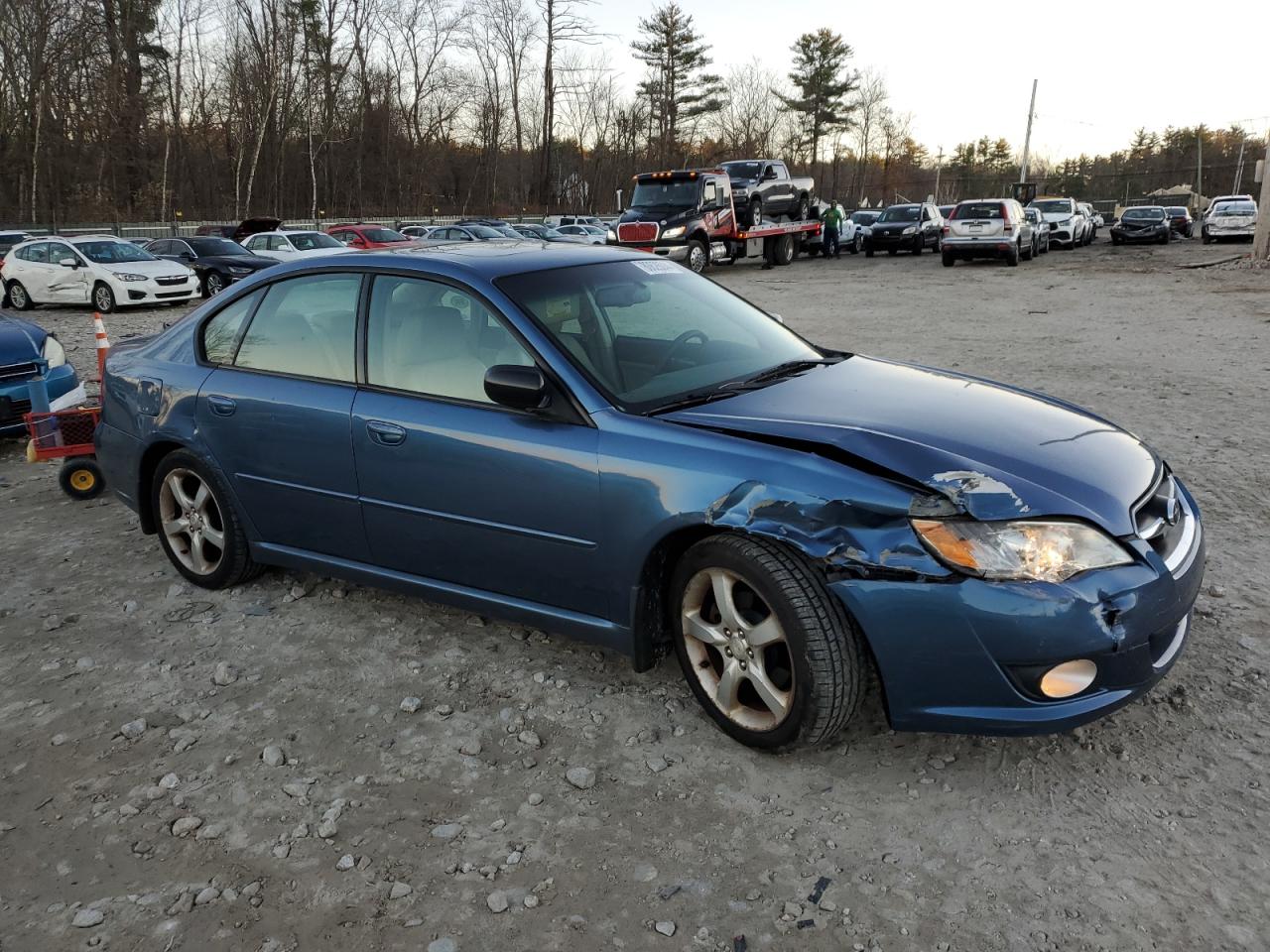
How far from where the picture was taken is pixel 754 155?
2618 inches

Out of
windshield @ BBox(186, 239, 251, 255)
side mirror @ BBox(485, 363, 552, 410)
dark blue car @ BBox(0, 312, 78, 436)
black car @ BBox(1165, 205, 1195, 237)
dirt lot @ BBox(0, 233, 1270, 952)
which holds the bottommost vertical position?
dirt lot @ BBox(0, 233, 1270, 952)

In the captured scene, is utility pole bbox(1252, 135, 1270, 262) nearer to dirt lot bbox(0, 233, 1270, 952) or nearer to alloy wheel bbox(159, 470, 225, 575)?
dirt lot bbox(0, 233, 1270, 952)

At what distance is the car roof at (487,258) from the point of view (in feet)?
11.9

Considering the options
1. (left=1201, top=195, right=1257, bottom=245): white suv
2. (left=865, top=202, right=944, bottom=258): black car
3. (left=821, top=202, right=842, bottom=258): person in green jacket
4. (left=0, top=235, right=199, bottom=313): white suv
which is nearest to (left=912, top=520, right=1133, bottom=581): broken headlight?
(left=0, top=235, right=199, bottom=313): white suv

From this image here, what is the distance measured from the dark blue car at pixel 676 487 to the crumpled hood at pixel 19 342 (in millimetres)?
3357

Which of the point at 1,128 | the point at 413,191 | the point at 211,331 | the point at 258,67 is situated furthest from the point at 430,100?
the point at 211,331

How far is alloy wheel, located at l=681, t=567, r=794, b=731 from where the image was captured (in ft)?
9.52

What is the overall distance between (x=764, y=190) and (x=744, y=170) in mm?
990

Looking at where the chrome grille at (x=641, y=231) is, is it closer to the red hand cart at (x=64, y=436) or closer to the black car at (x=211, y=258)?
the black car at (x=211, y=258)

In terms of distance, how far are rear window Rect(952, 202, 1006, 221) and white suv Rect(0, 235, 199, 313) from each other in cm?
1958

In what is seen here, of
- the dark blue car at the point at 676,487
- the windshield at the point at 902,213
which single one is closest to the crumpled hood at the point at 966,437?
the dark blue car at the point at 676,487

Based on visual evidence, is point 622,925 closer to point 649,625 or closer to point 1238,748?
point 649,625

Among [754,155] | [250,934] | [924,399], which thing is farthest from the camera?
[754,155]

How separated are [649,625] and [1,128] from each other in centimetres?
4937
